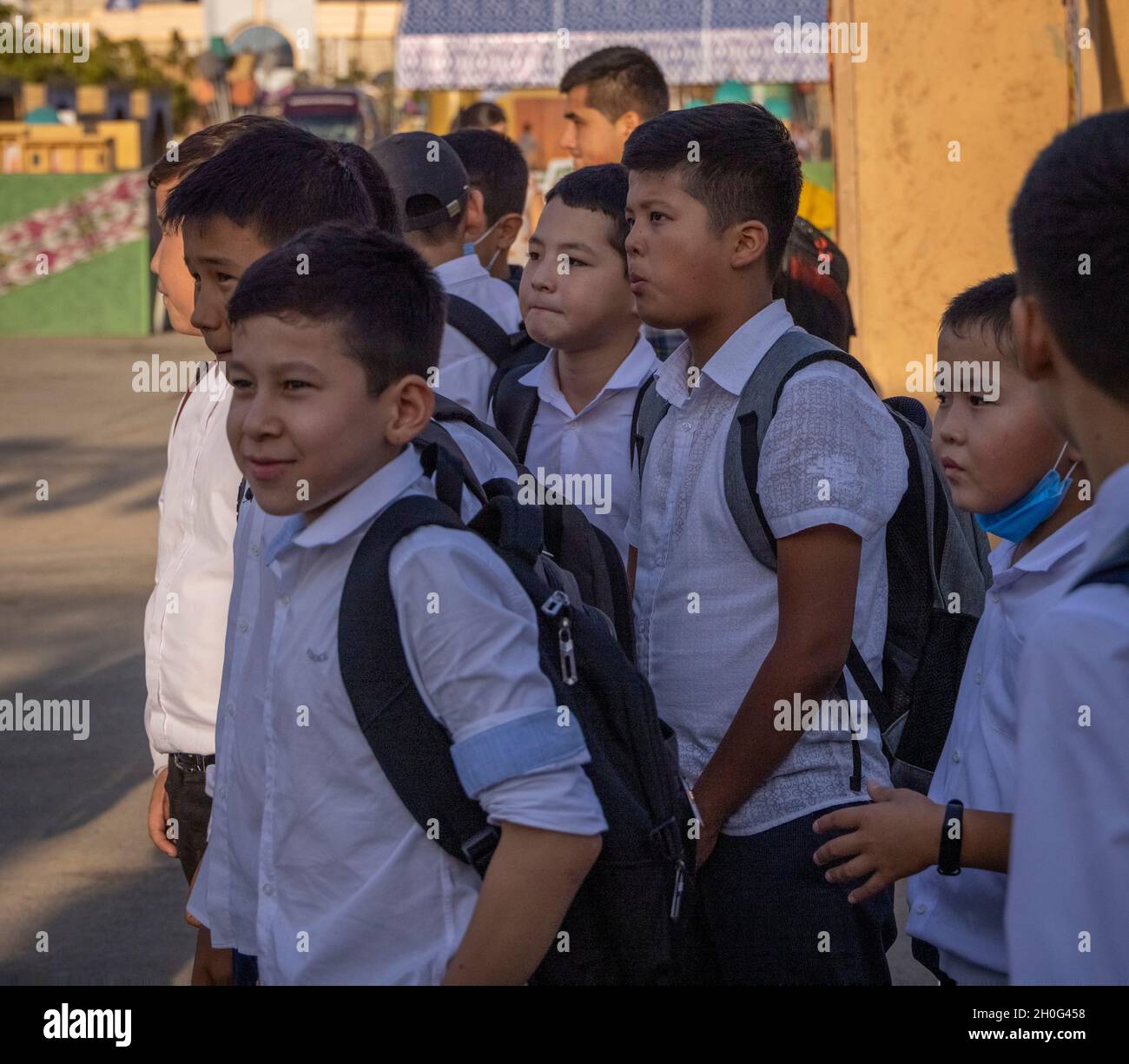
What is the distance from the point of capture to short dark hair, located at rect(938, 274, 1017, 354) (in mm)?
2158

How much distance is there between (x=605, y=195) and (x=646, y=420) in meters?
0.73

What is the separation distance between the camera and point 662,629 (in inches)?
94.2

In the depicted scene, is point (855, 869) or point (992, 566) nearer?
point (855, 869)

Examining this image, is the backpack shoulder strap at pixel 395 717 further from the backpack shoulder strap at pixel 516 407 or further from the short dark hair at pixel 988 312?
the backpack shoulder strap at pixel 516 407

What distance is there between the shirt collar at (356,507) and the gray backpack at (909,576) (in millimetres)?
633

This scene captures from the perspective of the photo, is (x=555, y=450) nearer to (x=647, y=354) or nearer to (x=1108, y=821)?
(x=647, y=354)

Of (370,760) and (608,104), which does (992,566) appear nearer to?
(370,760)

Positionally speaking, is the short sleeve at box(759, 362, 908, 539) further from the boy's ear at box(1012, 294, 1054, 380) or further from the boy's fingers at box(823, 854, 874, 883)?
the boy's ear at box(1012, 294, 1054, 380)

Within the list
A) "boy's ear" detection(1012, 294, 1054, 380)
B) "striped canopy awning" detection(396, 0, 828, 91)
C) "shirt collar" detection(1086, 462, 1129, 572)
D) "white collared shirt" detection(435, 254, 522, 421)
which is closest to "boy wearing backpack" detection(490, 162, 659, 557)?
"white collared shirt" detection(435, 254, 522, 421)

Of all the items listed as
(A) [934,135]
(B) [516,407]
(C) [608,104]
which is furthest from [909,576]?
(A) [934,135]

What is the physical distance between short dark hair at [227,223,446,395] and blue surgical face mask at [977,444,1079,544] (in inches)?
33.6

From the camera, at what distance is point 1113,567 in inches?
46.9
